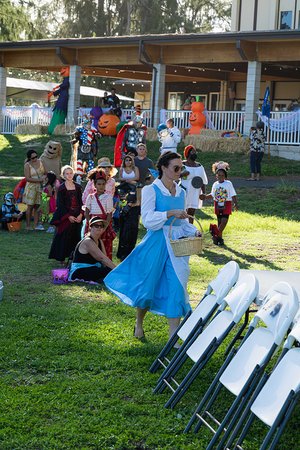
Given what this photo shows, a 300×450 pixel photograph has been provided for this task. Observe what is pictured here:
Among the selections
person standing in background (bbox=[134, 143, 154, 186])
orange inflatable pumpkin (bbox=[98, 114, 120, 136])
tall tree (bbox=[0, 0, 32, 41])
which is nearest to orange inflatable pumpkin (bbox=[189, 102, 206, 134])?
orange inflatable pumpkin (bbox=[98, 114, 120, 136])

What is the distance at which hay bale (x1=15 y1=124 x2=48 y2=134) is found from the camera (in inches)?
1254

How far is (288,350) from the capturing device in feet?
15.9

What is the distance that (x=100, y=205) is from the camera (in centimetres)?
1108

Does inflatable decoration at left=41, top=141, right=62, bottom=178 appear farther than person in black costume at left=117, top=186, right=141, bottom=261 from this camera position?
Yes

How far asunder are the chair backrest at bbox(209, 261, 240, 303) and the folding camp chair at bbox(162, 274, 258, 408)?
8 cm

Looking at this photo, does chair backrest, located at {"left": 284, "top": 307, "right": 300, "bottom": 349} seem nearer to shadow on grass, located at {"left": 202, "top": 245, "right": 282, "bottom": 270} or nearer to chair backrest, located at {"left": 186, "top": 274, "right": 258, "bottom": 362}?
chair backrest, located at {"left": 186, "top": 274, "right": 258, "bottom": 362}

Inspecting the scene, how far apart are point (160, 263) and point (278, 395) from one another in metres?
2.74

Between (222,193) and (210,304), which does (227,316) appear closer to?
(210,304)

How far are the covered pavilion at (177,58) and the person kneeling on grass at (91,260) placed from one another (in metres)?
16.0

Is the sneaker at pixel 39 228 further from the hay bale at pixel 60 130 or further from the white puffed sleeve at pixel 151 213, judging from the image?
the hay bale at pixel 60 130

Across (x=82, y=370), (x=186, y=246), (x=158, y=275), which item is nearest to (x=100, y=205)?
(x=158, y=275)

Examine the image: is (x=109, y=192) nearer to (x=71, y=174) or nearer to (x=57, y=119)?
(x=71, y=174)

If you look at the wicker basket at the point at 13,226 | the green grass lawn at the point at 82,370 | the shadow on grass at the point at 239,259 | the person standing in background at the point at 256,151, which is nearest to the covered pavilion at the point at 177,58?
the person standing in background at the point at 256,151

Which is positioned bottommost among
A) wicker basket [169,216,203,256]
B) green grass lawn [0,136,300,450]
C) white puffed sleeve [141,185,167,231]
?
green grass lawn [0,136,300,450]
